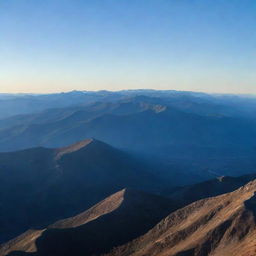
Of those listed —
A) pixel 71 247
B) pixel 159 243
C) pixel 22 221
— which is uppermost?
pixel 159 243

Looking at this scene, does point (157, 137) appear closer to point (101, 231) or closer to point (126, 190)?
point (126, 190)

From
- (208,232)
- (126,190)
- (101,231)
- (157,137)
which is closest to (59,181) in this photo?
(126,190)

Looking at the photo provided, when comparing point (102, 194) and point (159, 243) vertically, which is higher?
point (159, 243)

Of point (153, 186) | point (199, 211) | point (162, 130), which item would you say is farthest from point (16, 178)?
point (162, 130)

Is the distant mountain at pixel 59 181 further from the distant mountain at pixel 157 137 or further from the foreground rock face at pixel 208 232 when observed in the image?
the distant mountain at pixel 157 137

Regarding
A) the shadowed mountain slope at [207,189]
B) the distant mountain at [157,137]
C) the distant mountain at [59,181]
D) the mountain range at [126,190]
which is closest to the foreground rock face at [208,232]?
the mountain range at [126,190]

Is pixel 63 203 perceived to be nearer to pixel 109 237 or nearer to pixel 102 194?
pixel 102 194
